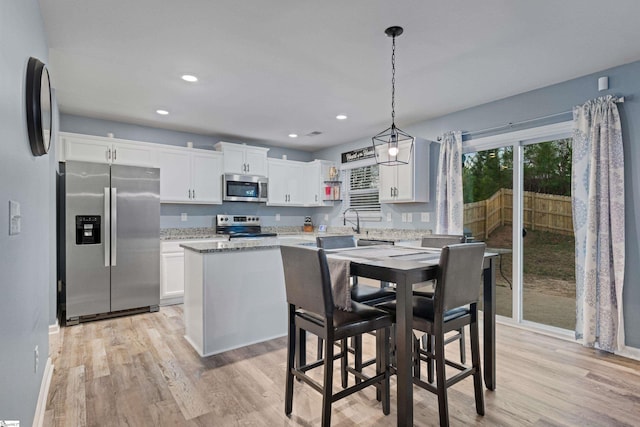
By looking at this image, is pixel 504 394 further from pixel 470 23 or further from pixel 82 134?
pixel 82 134

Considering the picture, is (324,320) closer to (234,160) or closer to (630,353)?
(630,353)

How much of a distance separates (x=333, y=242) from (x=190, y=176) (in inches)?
119

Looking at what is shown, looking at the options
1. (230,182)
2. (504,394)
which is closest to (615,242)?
(504,394)

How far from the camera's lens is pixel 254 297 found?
3207 millimetres

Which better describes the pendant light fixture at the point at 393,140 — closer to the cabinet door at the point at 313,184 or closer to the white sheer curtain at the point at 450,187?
the white sheer curtain at the point at 450,187

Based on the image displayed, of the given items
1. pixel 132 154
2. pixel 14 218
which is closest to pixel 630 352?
pixel 14 218

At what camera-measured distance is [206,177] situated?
522 cm

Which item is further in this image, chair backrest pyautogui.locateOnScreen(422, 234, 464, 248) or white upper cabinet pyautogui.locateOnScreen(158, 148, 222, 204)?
white upper cabinet pyautogui.locateOnScreen(158, 148, 222, 204)

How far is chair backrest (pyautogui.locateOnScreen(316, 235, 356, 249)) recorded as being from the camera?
2879 millimetres

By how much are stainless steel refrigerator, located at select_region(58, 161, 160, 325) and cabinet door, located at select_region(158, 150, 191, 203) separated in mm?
508

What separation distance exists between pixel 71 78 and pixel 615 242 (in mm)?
5029

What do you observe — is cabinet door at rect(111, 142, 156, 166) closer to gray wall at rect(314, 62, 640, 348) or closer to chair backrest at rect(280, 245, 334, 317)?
chair backrest at rect(280, 245, 334, 317)

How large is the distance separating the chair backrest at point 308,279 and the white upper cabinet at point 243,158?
363 cm

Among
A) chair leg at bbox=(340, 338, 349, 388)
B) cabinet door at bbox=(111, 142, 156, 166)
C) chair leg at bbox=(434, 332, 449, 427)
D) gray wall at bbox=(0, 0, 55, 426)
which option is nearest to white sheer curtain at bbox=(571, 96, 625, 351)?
chair leg at bbox=(434, 332, 449, 427)
